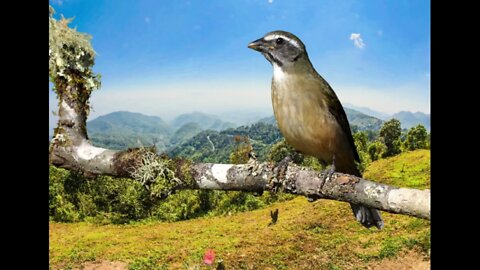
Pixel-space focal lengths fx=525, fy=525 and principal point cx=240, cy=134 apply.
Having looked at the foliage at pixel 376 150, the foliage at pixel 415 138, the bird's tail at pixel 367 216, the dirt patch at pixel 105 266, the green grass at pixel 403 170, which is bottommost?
the dirt patch at pixel 105 266

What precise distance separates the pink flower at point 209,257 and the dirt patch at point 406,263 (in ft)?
3.03

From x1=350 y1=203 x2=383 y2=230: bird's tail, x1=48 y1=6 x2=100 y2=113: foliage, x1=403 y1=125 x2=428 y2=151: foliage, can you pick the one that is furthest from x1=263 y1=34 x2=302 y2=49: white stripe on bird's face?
x1=403 y1=125 x2=428 y2=151: foliage

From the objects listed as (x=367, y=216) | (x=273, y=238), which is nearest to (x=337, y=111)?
(x=367, y=216)

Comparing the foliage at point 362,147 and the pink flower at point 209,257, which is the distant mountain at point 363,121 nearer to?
A: the foliage at point 362,147

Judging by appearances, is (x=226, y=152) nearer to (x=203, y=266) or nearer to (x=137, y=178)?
(x=203, y=266)

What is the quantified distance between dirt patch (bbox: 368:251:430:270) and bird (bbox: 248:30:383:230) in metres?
1.18

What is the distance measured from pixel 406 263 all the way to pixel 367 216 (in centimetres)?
107

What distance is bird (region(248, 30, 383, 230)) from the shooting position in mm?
1892

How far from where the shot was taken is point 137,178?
1.99 m

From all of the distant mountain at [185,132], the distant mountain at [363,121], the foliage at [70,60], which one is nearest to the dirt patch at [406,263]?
the distant mountain at [363,121]

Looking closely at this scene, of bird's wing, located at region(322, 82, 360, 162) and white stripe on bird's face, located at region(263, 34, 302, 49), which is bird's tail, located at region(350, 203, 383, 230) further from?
white stripe on bird's face, located at region(263, 34, 302, 49)

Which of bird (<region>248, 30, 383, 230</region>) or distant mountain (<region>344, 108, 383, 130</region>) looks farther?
distant mountain (<region>344, 108, 383, 130</region>)

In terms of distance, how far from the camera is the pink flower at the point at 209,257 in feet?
10.3
